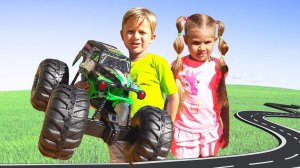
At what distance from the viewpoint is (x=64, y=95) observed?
282 cm

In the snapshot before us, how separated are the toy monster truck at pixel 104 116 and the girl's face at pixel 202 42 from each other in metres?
3.57

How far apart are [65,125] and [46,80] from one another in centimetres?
66

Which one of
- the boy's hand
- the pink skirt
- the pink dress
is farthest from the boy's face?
the pink skirt

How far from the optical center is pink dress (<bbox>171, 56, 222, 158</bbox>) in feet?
23.9

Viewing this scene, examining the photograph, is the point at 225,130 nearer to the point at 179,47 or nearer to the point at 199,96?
the point at 199,96

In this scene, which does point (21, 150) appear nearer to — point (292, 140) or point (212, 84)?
point (212, 84)

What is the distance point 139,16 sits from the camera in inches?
147

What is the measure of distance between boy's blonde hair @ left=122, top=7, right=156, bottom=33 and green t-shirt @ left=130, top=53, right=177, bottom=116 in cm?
80

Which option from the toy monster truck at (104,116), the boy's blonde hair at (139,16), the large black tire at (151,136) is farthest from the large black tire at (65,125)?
the boy's blonde hair at (139,16)

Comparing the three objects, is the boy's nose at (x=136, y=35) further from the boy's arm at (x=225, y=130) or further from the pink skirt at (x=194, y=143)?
the boy's arm at (x=225, y=130)

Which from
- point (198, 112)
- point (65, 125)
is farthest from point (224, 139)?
point (65, 125)

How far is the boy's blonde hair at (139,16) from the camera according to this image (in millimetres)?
3699

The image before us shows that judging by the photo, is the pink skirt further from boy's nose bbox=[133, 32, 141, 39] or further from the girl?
boy's nose bbox=[133, 32, 141, 39]

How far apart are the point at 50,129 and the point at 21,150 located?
11.5 meters
